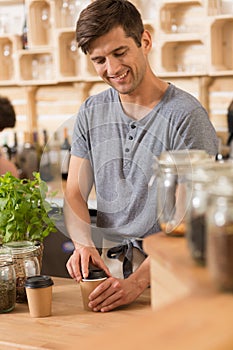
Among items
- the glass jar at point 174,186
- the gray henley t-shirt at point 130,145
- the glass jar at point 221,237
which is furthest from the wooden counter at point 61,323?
the glass jar at point 221,237

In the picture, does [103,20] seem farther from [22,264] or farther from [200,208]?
[200,208]

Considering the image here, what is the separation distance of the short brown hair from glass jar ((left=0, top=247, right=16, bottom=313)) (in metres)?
0.72

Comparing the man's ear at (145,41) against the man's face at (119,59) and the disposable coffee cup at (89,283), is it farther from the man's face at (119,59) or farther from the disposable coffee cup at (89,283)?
the disposable coffee cup at (89,283)

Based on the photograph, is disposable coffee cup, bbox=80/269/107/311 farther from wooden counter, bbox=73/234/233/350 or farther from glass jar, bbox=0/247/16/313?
wooden counter, bbox=73/234/233/350

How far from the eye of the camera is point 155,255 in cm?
134

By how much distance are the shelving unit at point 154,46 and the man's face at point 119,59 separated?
190 cm

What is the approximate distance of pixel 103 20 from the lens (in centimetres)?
222

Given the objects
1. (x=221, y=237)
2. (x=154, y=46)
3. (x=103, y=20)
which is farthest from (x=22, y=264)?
(x=154, y=46)

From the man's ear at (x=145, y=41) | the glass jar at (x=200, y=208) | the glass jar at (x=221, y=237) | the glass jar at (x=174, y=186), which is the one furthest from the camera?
the man's ear at (x=145, y=41)

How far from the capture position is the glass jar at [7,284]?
6.78 ft

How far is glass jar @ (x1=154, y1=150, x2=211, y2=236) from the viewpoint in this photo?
1463 millimetres

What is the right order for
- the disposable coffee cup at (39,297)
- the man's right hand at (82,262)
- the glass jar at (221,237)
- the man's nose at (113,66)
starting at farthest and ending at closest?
1. the man's nose at (113,66)
2. the man's right hand at (82,262)
3. the disposable coffee cup at (39,297)
4. the glass jar at (221,237)

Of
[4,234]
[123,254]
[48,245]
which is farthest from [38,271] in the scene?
[48,245]

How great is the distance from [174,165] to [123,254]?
3.13 ft
